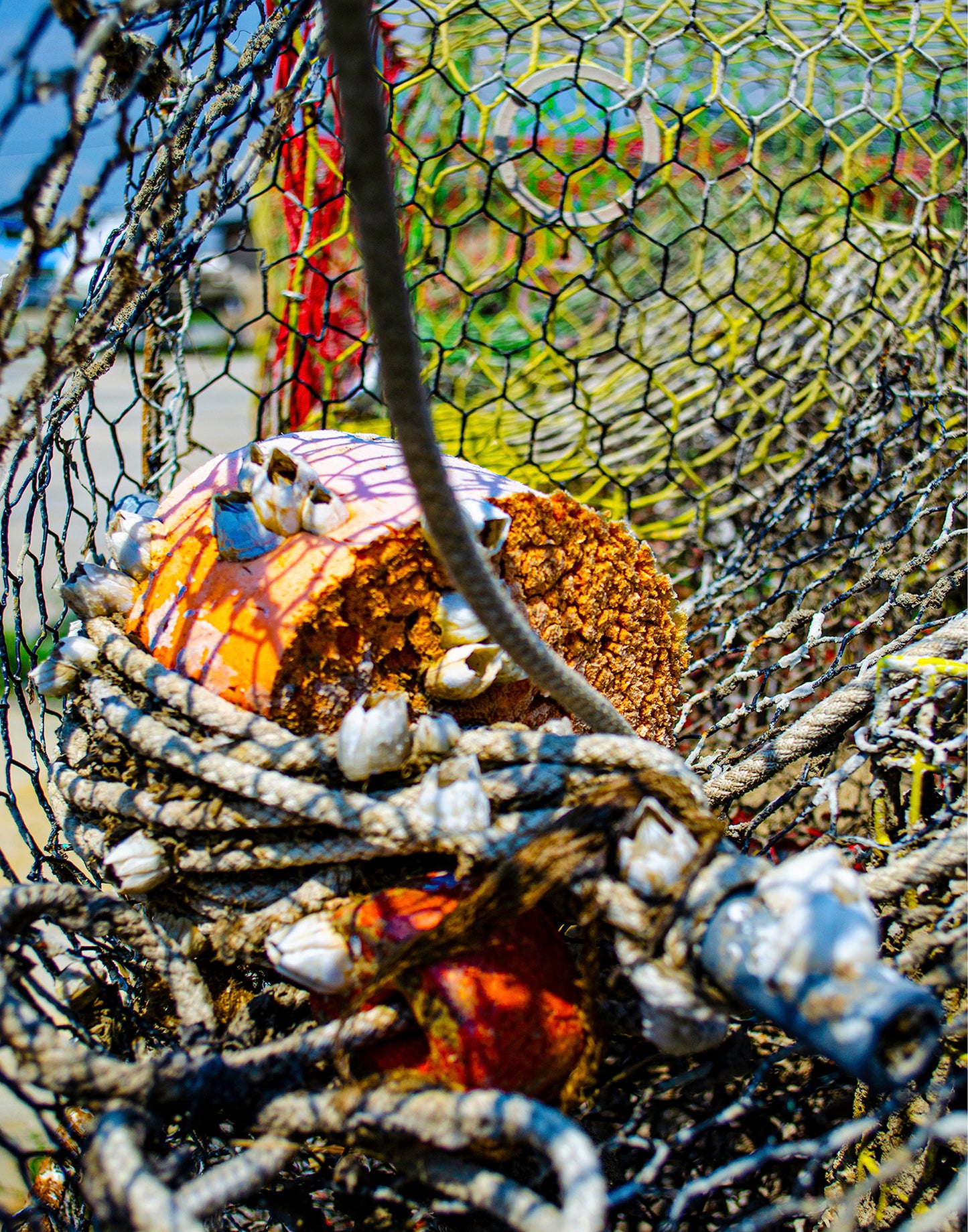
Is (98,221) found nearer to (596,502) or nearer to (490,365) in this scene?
(596,502)

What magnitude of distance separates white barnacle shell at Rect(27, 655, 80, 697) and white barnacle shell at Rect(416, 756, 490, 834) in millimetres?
293

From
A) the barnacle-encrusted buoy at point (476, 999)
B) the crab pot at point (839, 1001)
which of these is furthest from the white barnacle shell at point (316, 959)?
the crab pot at point (839, 1001)

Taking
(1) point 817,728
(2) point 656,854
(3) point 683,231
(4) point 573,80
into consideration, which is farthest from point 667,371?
(2) point 656,854

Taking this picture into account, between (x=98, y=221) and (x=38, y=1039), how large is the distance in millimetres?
477

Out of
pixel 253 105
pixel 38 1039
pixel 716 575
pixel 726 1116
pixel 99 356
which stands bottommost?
pixel 726 1116

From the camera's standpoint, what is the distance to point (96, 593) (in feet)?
2.07

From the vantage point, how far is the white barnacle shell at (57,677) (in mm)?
626

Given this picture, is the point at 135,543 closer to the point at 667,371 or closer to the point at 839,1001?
the point at 839,1001

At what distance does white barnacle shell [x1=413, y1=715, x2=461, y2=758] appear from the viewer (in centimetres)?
52

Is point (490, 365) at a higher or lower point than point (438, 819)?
higher

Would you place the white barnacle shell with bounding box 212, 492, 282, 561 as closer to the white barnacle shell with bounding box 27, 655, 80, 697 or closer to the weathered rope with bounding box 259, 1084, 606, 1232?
the white barnacle shell with bounding box 27, 655, 80, 697

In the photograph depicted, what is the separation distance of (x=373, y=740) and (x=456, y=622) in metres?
0.12

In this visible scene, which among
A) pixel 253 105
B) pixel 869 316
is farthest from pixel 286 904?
pixel 869 316

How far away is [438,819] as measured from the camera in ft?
1.61
